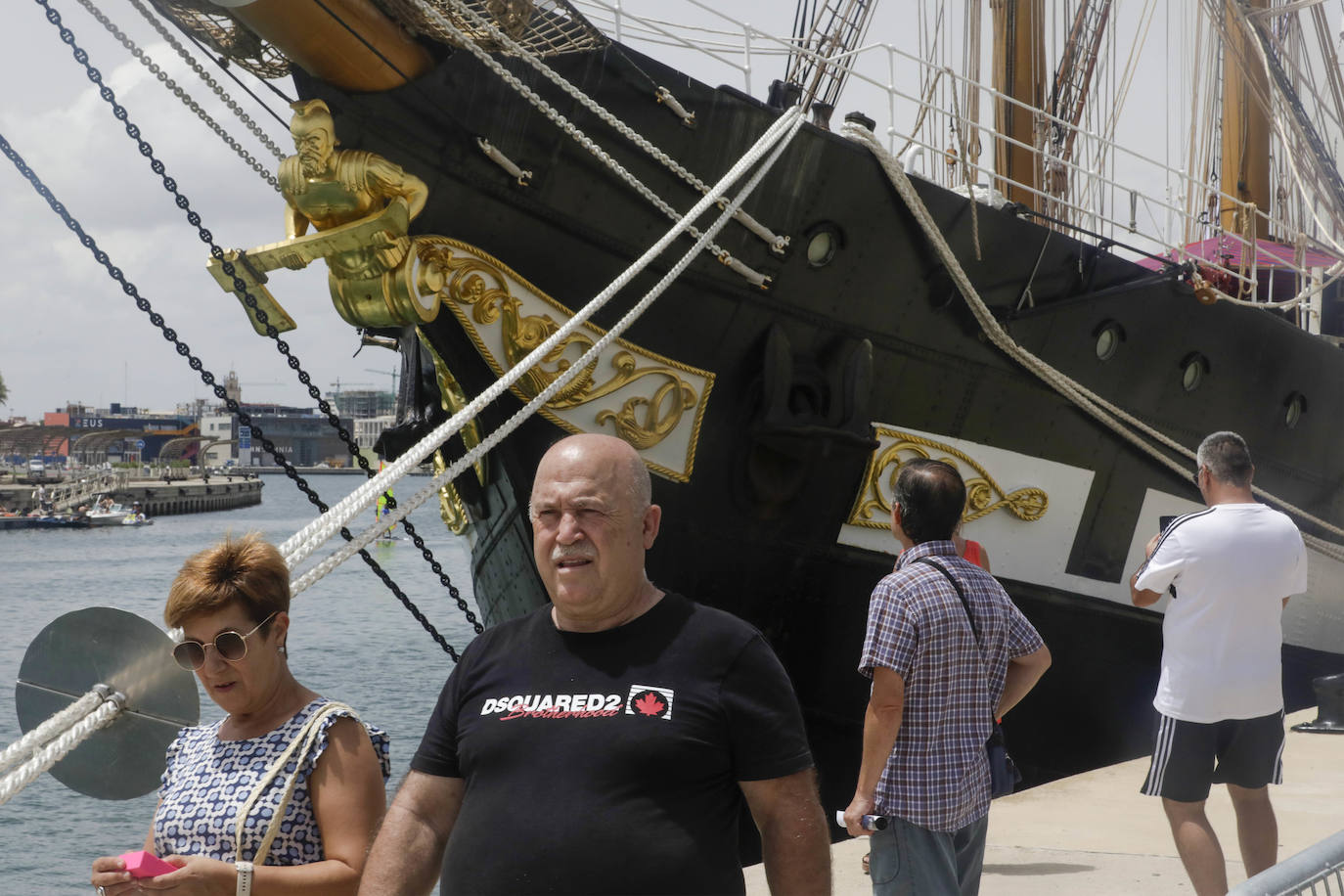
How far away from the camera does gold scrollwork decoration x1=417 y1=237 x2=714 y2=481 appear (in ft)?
16.9

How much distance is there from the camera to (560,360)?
211 inches

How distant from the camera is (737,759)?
1.92 m

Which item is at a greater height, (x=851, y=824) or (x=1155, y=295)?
(x=1155, y=295)

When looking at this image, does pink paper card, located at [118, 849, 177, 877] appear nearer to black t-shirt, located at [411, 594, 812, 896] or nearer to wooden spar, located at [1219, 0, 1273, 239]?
black t-shirt, located at [411, 594, 812, 896]

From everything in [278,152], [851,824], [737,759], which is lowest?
[851,824]

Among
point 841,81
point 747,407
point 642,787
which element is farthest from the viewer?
point 841,81

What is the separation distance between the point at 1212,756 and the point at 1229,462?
30.1 inches

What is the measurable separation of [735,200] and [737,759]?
3918 mm

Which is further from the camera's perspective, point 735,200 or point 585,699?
point 735,200

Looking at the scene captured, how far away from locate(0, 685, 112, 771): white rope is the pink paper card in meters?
0.64

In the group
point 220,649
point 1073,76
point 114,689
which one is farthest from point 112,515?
point 220,649

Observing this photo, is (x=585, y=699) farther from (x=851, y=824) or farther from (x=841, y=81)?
(x=841, y=81)

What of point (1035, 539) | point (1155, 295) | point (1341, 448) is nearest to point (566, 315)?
point (1035, 539)

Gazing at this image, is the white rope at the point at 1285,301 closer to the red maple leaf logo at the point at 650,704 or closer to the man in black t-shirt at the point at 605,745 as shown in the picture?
the man in black t-shirt at the point at 605,745
